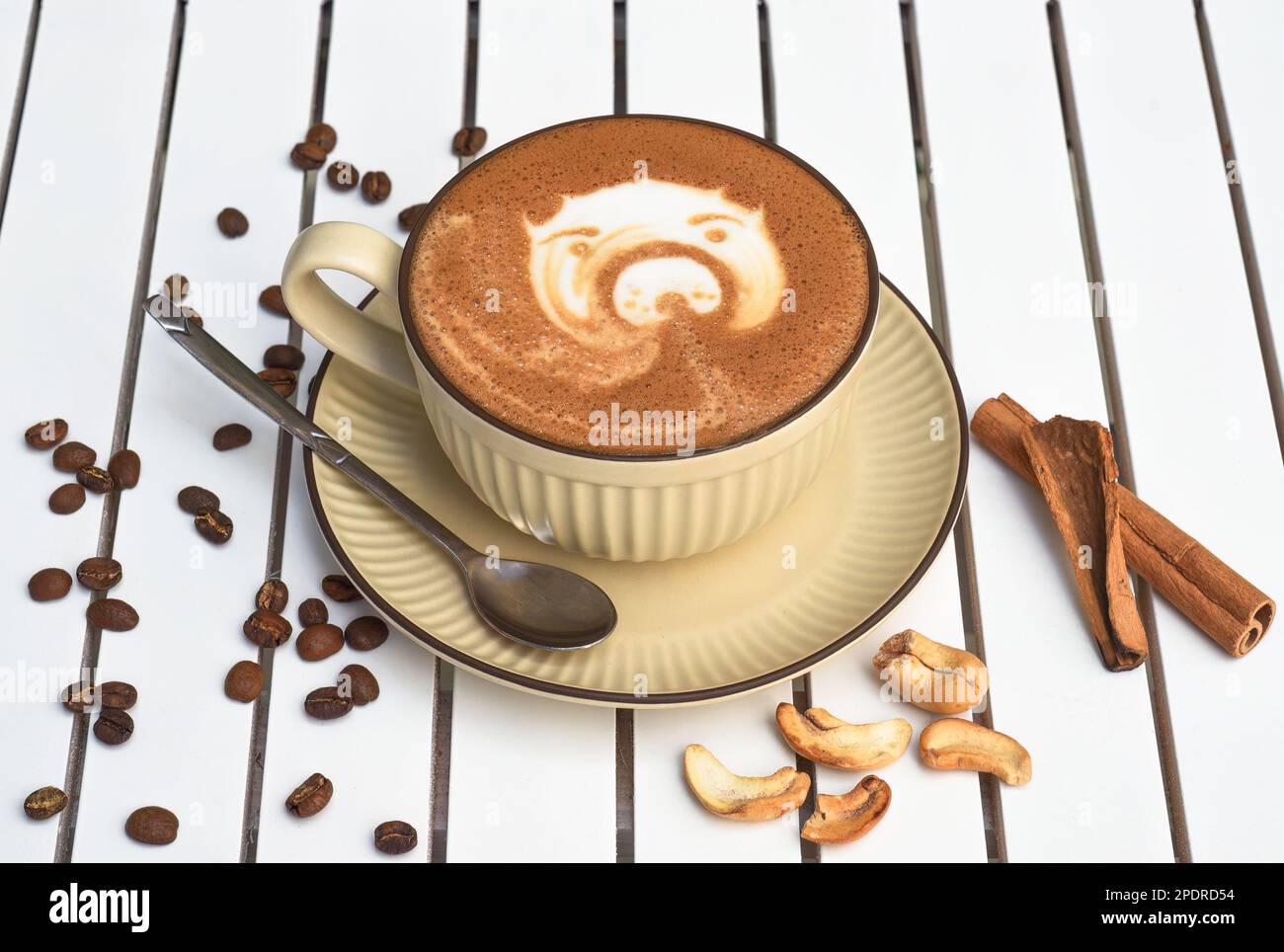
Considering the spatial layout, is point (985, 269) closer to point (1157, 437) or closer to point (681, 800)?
point (1157, 437)

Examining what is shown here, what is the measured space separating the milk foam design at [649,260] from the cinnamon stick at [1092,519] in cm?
37

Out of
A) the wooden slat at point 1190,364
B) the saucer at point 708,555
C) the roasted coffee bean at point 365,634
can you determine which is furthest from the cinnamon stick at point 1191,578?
the roasted coffee bean at point 365,634

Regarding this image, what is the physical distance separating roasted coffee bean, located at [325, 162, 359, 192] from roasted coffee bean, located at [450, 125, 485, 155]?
0.43ft

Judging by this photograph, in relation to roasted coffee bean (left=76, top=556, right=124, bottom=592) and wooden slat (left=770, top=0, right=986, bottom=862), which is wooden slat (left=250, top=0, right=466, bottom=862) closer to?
roasted coffee bean (left=76, top=556, right=124, bottom=592)

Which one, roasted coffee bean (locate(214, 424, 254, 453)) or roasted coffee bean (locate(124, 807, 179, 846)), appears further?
roasted coffee bean (locate(214, 424, 254, 453))

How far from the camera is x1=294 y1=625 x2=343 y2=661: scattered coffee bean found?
4.54 ft

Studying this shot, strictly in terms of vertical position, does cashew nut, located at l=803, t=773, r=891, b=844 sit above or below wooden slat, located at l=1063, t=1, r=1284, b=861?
below

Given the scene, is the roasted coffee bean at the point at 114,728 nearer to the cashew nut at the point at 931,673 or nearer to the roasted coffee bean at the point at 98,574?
the roasted coffee bean at the point at 98,574

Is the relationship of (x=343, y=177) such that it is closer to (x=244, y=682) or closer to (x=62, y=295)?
(x=62, y=295)

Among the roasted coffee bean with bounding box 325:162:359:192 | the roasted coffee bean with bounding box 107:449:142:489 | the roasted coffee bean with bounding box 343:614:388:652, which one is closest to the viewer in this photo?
the roasted coffee bean with bounding box 343:614:388:652

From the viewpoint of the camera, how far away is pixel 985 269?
66.9 inches

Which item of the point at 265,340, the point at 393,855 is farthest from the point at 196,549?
the point at 393,855

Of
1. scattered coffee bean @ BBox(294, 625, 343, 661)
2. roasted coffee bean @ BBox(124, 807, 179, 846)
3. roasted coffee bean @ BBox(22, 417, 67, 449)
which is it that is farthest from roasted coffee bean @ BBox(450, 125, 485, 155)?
roasted coffee bean @ BBox(124, 807, 179, 846)
